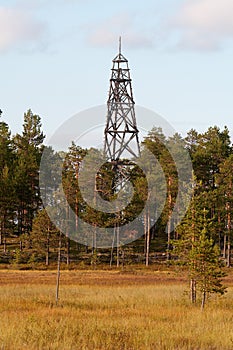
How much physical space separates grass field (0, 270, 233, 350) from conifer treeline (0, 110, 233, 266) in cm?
2518

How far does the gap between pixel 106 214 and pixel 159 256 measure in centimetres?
955

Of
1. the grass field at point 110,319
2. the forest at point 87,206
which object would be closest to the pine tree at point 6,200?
the forest at point 87,206

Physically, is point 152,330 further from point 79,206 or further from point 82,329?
point 79,206

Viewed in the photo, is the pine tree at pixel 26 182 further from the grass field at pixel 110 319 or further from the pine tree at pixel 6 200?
the grass field at pixel 110 319

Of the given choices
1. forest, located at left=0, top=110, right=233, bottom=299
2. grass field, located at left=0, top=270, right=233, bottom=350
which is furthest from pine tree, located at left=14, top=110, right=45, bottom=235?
grass field, located at left=0, top=270, right=233, bottom=350

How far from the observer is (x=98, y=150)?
Answer: 2867 inches

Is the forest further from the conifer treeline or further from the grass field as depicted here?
the grass field

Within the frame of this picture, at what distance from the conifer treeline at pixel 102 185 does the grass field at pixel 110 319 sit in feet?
82.6

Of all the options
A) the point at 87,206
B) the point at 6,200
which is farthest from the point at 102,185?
the point at 6,200

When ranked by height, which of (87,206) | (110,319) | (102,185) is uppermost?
(102,185)

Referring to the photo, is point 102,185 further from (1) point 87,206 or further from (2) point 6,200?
(2) point 6,200

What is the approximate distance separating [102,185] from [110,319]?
43.6 m

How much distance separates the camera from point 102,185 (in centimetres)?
6875

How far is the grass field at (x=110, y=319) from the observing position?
19578 mm
